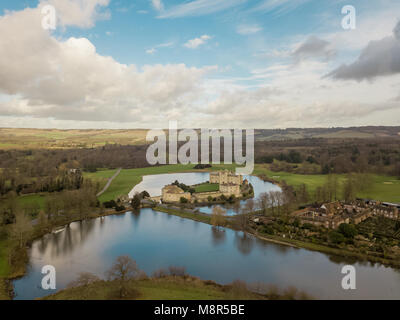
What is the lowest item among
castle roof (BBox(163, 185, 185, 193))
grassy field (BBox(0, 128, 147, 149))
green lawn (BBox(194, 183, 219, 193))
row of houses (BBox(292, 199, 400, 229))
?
row of houses (BBox(292, 199, 400, 229))

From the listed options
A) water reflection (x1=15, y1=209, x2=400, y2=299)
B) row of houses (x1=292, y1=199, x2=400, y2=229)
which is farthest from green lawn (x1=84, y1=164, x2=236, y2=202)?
row of houses (x1=292, y1=199, x2=400, y2=229)

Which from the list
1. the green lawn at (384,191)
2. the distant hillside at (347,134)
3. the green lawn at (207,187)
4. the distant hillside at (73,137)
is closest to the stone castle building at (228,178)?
the green lawn at (207,187)

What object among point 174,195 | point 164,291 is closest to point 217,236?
point 164,291

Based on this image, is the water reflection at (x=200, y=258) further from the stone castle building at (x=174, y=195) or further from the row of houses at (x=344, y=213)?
the stone castle building at (x=174, y=195)

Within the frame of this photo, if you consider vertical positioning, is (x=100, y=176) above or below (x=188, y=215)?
above

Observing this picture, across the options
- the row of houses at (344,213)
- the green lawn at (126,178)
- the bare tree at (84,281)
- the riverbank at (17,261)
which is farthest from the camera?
the green lawn at (126,178)

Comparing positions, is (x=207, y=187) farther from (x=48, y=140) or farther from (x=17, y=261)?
(x=48, y=140)

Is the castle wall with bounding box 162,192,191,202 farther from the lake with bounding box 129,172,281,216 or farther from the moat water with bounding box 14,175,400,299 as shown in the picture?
the moat water with bounding box 14,175,400,299
